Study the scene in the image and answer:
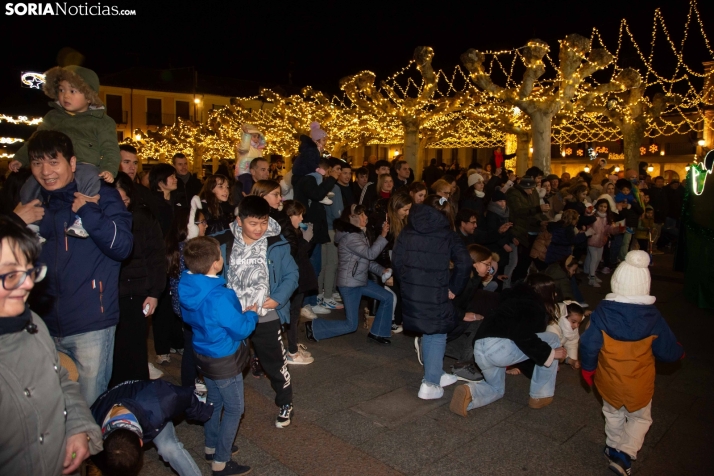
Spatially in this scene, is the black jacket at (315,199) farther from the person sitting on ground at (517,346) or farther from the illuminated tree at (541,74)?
the illuminated tree at (541,74)

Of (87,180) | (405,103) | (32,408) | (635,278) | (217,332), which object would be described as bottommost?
(217,332)

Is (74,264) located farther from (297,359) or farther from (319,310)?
(319,310)

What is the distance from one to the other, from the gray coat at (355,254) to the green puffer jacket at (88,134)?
2.76 metres

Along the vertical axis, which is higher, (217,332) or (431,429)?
(217,332)

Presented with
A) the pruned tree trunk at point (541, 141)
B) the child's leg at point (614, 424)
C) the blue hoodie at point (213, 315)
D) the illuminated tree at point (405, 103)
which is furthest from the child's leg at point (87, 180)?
the illuminated tree at point (405, 103)

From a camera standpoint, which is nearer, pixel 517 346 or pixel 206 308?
pixel 206 308

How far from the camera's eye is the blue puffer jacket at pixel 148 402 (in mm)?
2549

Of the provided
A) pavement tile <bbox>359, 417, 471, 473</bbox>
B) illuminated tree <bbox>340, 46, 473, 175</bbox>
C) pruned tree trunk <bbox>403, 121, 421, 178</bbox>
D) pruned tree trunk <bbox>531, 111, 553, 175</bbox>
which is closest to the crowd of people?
pavement tile <bbox>359, 417, 471, 473</bbox>

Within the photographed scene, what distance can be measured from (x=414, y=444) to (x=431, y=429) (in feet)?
0.93

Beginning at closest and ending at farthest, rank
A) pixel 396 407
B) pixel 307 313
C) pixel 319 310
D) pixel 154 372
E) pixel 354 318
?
pixel 396 407 → pixel 154 372 → pixel 354 318 → pixel 307 313 → pixel 319 310

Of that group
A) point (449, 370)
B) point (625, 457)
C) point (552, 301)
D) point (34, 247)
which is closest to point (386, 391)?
point (449, 370)

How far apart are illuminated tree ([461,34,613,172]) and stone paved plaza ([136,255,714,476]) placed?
990 cm

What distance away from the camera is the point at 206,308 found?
308 cm

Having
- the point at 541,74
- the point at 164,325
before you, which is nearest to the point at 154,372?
the point at 164,325
